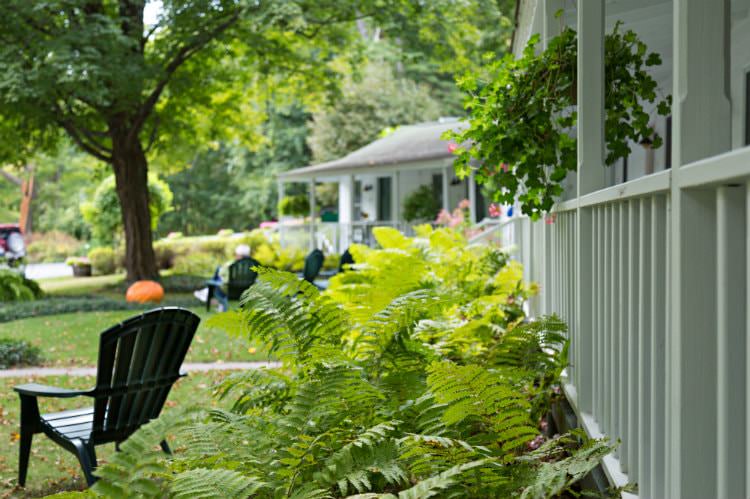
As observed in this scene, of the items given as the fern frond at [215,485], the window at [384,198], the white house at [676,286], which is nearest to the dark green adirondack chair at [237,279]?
the white house at [676,286]

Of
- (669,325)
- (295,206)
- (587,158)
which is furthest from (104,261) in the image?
(669,325)

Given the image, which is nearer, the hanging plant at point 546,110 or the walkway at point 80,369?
the hanging plant at point 546,110

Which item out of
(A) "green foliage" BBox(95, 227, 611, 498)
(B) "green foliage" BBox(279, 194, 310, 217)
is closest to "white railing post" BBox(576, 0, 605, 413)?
(A) "green foliage" BBox(95, 227, 611, 498)

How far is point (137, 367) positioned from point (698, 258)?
3.91 meters

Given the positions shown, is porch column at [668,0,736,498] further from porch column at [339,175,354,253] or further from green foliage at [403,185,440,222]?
porch column at [339,175,354,253]

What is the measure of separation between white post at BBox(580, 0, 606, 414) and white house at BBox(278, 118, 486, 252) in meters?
16.2

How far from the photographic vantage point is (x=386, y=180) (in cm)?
2625

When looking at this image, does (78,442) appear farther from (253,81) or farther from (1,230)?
(1,230)

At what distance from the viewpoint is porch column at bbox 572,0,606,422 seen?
3410mm

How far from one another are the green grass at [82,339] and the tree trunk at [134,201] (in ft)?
12.2

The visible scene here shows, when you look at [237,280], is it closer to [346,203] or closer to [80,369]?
[80,369]

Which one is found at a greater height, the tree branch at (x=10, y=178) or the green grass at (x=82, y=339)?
the tree branch at (x=10, y=178)

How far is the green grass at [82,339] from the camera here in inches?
413

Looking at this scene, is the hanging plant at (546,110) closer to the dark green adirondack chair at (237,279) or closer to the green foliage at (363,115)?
the dark green adirondack chair at (237,279)
